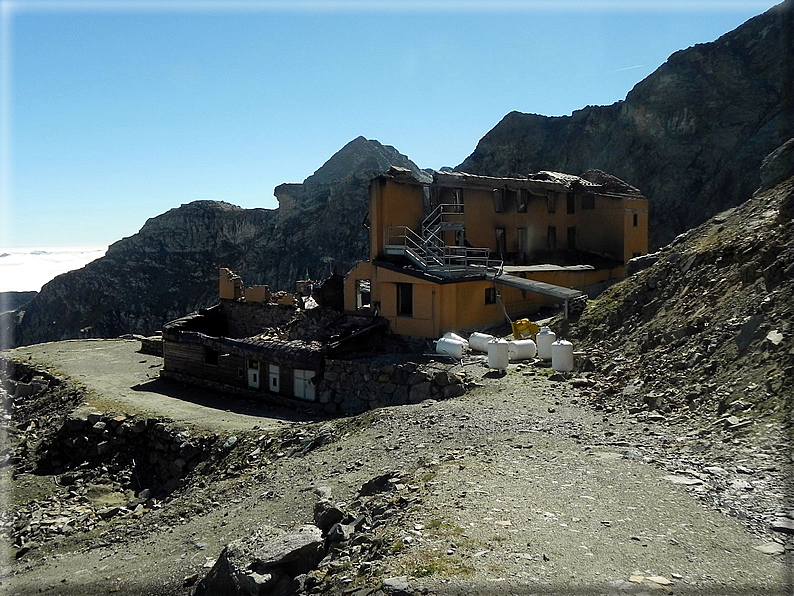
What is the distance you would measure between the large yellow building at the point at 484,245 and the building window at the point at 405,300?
0.13 feet

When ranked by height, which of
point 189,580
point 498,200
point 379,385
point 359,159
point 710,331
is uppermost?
point 359,159

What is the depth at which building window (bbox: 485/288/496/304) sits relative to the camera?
84.7 ft

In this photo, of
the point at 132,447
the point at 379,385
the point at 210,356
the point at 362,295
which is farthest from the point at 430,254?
the point at 132,447

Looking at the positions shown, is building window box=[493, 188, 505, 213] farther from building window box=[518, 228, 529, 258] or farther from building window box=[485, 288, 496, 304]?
building window box=[485, 288, 496, 304]

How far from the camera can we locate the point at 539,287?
23.7 meters

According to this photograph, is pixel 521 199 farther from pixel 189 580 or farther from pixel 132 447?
pixel 189 580

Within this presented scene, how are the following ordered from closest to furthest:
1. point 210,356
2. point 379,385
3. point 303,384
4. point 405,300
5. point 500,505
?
point 500,505 < point 379,385 < point 303,384 < point 405,300 < point 210,356

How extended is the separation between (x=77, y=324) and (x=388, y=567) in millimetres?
93847

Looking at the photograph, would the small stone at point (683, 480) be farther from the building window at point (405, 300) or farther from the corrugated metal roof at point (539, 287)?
the building window at point (405, 300)

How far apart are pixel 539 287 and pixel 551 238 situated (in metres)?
12.7

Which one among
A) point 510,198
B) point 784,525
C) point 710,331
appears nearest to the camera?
point 784,525

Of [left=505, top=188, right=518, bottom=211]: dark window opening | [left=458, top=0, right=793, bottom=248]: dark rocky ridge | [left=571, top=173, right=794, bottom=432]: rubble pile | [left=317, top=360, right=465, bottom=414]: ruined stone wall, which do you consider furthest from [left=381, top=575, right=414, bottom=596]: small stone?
[left=458, top=0, right=793, bottom=248]: dark rocky ridge

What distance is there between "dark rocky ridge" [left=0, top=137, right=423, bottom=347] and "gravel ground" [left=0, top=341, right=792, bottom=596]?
71437 millimetres

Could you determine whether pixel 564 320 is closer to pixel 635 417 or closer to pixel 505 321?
pixel 505 321
